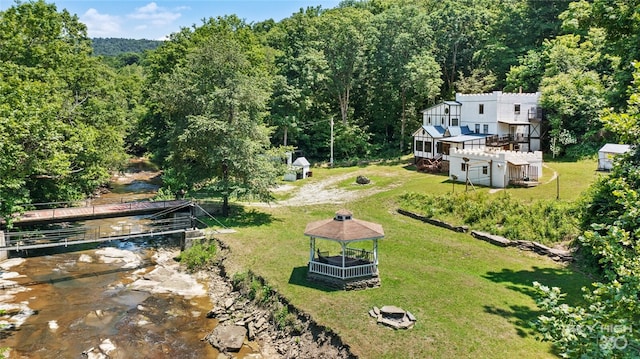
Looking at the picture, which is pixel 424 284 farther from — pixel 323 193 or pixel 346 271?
pixel 323 193

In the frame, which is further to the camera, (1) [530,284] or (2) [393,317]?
(1) [530,284]

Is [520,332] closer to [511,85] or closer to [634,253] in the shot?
[634,253]

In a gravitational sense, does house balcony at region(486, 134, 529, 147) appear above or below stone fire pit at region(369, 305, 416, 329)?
above

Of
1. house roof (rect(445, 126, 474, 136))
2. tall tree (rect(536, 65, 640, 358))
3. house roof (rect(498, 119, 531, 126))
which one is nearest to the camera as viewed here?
tall tree (rect(536, 65, 640, 358))

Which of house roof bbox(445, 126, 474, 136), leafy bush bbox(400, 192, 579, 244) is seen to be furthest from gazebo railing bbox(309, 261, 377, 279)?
house roof bbox(445, 126, 474, 136)

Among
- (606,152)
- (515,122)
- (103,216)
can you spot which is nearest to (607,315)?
(103,216)

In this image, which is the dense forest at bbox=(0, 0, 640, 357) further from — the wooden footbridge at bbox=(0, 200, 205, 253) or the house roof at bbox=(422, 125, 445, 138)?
the house roof at bbox=(422, 125, 445, 138)
